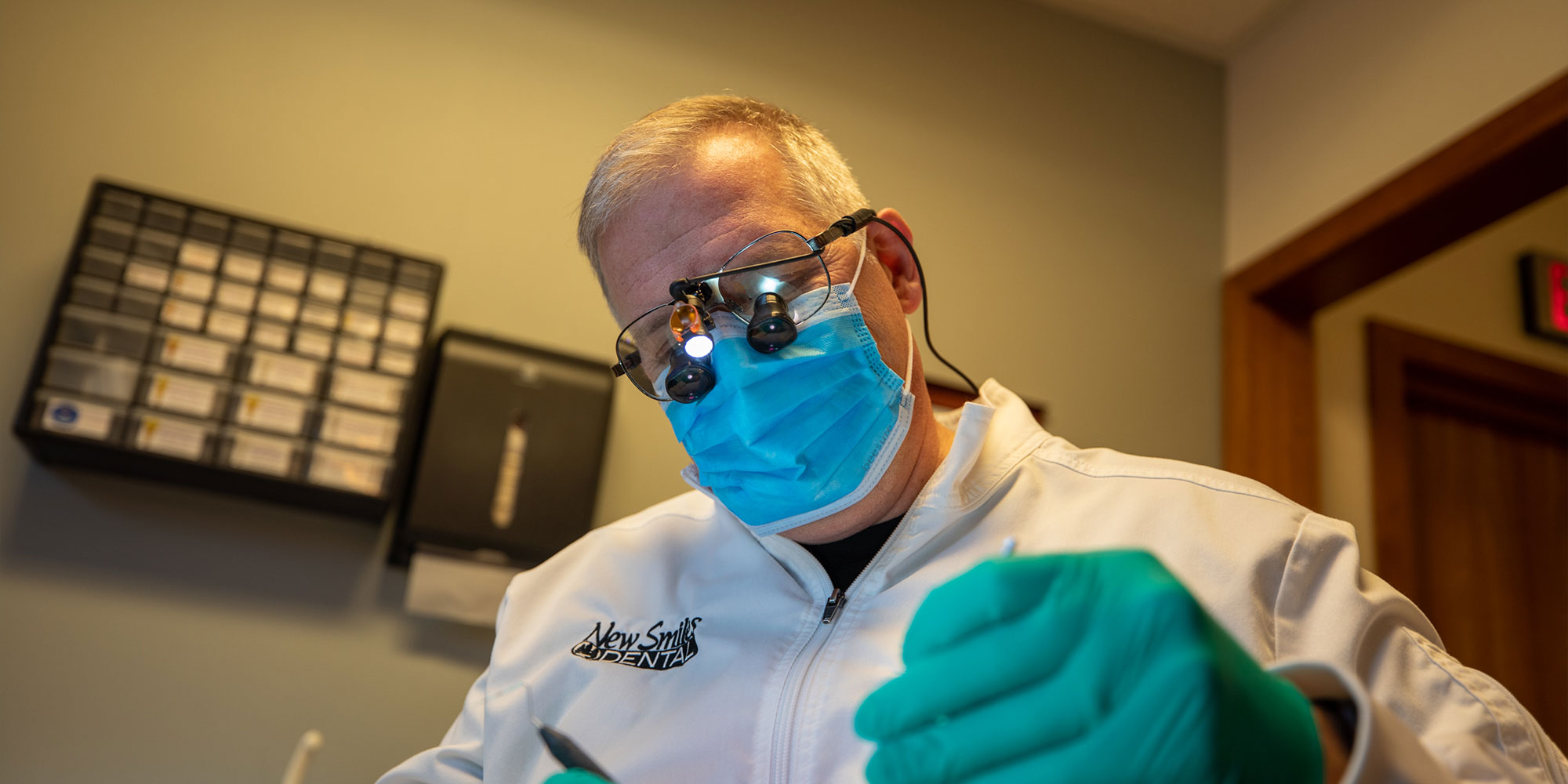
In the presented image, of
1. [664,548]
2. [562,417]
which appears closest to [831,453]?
[664,548]

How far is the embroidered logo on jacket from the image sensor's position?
1147 millimetres

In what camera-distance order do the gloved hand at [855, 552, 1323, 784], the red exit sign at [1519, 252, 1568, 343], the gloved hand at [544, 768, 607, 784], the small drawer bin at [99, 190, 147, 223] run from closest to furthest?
the gloved hand at [855, 552, 1323, 784]
the gloved hand at [544, 768, 607, 784]
the small drawer bin at [99, 190, 147, 223]
the red exit sign at [1519, 252, 1568, 343]

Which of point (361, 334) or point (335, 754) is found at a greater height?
point (361, 334)

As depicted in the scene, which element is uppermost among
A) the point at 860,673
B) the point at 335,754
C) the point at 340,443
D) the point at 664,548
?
the point at 340,443

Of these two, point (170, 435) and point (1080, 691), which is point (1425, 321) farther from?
point (170, 435)

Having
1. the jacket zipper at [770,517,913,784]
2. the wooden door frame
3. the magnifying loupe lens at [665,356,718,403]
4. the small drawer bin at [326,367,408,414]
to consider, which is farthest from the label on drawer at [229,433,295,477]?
the wooden door frame

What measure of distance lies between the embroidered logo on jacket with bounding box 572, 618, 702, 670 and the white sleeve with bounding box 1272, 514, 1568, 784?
0.58 meters

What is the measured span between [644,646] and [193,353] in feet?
3.29

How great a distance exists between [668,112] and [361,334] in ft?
2.64

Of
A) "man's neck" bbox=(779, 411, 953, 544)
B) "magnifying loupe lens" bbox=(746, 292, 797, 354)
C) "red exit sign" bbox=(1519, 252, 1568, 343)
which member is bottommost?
"man's neck" bbox=(779, 411, 953, 544)

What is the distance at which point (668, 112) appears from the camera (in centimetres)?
127

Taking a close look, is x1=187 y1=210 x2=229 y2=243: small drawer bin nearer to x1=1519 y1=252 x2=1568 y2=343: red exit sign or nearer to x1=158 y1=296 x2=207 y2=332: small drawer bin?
x1=158 y1=296 x2=207 y2=332: small drawer bin

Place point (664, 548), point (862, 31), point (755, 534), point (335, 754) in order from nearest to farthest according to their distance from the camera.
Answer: point (755, 534) < point (664, 548) < point (335, 754) < point (862, 31)

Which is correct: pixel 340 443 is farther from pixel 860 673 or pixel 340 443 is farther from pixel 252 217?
pixel 860 673
